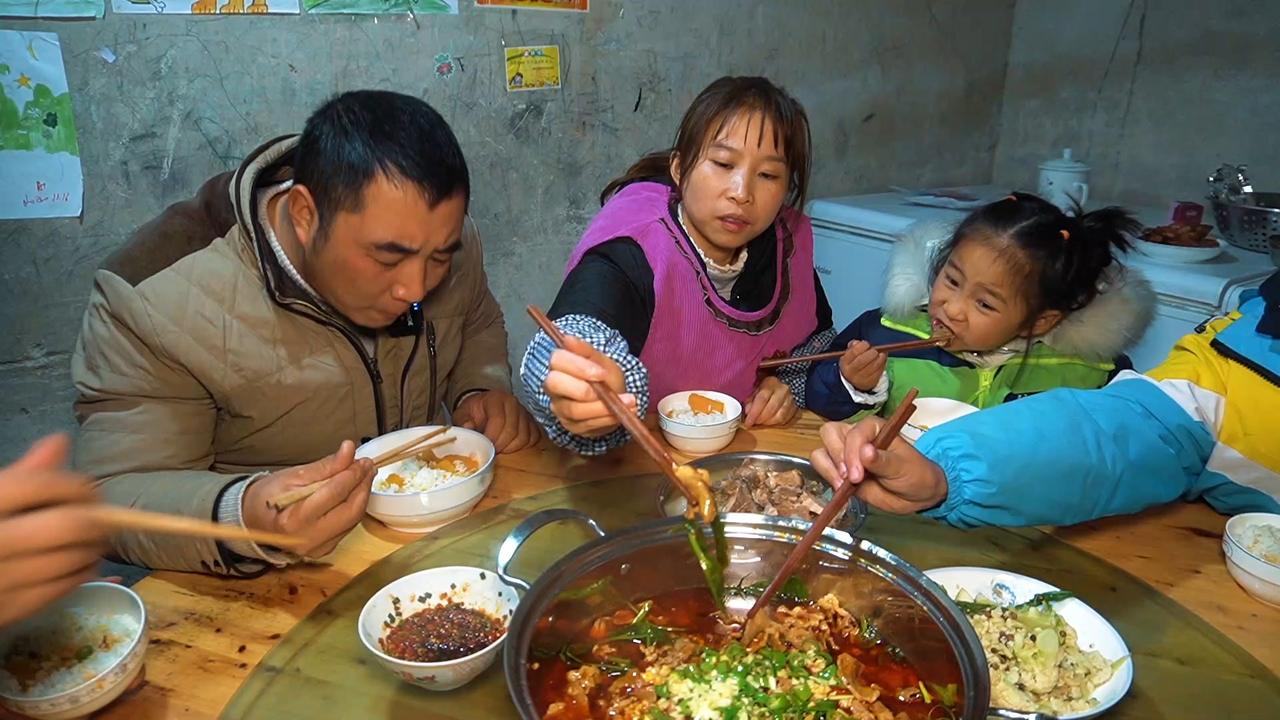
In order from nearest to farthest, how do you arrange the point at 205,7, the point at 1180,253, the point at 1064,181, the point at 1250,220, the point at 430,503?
the point at 430,503
the point at 205,7
the point at 1180,253
the point at 1250,220
the point at 1064,181

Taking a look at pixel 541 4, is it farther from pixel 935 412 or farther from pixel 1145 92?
pixel 1145 92

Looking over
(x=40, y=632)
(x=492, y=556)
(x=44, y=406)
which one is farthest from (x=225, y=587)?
(x=44, y=406)

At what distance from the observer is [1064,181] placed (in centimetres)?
421

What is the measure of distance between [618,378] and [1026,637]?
757 mm

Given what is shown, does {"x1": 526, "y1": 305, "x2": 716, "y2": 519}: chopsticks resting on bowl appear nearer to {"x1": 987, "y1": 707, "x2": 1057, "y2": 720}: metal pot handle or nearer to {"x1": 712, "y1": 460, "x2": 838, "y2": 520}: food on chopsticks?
{"x1": 712, "y1": 460, "x2": 838, "y2": 520}: food on chopsticks

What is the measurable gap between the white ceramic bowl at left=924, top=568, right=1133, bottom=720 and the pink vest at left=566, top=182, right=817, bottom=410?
994mm

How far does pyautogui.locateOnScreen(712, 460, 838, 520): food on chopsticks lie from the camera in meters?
1.51

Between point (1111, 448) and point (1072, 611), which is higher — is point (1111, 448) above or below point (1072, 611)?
above

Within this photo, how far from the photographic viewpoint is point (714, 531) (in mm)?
1226

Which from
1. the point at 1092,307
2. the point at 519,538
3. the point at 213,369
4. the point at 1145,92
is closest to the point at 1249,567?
the point at 1092,307

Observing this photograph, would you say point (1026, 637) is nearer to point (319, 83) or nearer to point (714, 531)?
point (714, 531)

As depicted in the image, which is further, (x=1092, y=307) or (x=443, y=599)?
(x=1092, y=307)

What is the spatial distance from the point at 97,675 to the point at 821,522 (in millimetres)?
978

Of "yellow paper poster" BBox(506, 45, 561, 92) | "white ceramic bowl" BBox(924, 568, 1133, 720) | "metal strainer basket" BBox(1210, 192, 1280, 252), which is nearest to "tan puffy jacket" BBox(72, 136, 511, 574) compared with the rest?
"white ceramic bowl" BBox(924, 568, 1133, 720)
